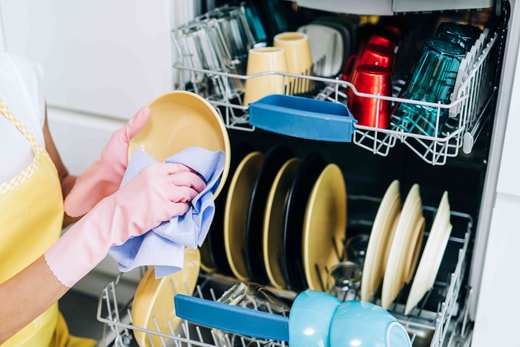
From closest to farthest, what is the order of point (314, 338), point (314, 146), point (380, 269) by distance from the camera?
1. point (314, 338)
2. point (380, 269)
3. point (314, 146)

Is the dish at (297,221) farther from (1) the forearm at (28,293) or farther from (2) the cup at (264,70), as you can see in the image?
(1) the forearm at (28,293)

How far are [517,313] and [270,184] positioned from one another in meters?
0.45

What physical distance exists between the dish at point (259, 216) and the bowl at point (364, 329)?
29 centimetres

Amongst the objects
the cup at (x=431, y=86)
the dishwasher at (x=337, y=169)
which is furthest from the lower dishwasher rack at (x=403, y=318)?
the cup at (x=431, y=86)

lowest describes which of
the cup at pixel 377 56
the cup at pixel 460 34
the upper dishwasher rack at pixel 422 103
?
the upper dishwasher rack at pixel 422 103

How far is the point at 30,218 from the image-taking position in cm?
104

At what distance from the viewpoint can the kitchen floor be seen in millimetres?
1433

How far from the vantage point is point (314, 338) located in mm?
867

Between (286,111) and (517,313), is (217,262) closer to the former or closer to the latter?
(286,111)

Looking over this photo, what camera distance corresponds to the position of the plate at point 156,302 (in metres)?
1.01

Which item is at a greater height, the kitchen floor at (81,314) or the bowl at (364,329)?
the bowl at (364,329)

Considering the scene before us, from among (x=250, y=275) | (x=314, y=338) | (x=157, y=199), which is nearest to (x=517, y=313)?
(x=314, y=338)

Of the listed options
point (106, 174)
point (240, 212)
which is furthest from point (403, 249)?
point (106, 174)

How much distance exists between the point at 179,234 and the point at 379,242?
36 centimetres
